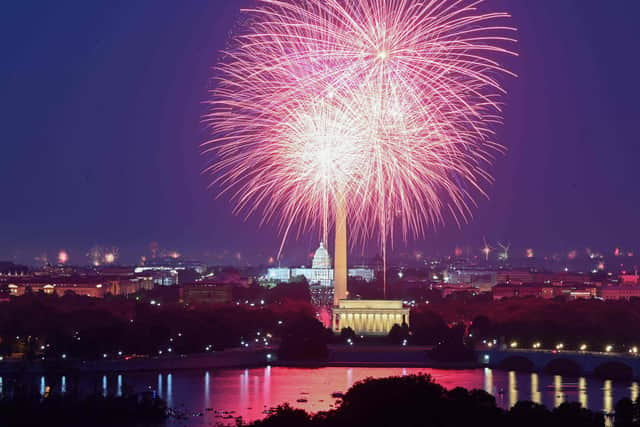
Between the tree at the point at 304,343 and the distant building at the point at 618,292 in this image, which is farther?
the distant building at the point at 618,292

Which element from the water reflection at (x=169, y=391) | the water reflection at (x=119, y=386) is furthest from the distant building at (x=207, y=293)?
the water reflection at (x=119, y=386)

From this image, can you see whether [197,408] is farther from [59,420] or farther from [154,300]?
[154,300]

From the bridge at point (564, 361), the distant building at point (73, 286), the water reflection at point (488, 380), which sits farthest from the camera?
the distant building at point (73, 286)

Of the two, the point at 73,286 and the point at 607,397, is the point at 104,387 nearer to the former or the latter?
the point at 607,397

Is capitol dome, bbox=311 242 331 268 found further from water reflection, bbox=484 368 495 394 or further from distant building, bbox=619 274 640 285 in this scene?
water reflection, bbox=484 368 495 394

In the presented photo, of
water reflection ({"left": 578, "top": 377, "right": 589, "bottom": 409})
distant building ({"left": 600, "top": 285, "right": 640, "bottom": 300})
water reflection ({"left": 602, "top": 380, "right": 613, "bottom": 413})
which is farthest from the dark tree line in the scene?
distant building ({"left": 600, "top": 285, "right": 640, "bottom": 300})

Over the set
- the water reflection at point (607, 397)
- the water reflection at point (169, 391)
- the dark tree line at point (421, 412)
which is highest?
the dark tree line at point (421, 412)

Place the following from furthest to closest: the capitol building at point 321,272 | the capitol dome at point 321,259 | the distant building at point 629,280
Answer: the capitol dome at point 321,259 → the capitol building at point 321,272 → the distant building at point 629,280

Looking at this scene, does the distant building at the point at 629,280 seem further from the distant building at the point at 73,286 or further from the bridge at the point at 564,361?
the bridge at the point at 564,361
